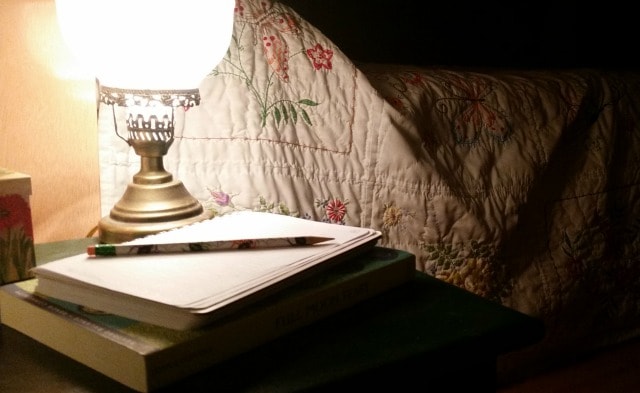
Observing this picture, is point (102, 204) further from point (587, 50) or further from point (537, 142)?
point (587, 50)

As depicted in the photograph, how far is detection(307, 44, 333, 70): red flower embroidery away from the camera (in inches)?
42.8

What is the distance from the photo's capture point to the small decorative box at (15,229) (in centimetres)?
67

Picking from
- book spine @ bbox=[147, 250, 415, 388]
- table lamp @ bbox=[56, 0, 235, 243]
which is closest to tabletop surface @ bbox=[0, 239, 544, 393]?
book spine @ bbox=[147, 250, 415, 388]

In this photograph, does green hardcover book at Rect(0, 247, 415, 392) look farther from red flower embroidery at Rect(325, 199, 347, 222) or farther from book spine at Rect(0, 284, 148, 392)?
red flower embroidery at Rect(325, 199, 347, 222)

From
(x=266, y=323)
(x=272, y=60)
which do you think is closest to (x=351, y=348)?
(x=266, y=323)

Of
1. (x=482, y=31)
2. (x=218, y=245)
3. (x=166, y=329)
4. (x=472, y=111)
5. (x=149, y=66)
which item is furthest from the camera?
(x=482, y=31)

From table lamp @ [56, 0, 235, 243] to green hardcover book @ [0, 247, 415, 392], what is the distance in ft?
0.60

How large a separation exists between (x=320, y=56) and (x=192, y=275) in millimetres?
621

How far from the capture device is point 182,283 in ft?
1.75

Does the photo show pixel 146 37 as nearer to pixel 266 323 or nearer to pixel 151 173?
pixel 151 173

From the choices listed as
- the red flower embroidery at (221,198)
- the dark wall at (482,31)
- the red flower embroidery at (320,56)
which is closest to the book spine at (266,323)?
the red flower embroidery at (221,198)

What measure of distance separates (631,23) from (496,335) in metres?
2.18

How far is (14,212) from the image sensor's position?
0.67 m

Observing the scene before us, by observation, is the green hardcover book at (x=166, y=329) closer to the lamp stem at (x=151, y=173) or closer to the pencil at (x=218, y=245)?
the pencil at (x=218, y=245)
